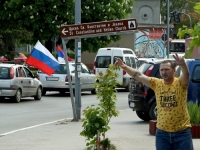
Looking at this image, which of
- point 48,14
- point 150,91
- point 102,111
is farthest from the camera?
point 48,14

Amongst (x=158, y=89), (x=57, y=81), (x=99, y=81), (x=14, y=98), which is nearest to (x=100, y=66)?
(x=57, y=81)

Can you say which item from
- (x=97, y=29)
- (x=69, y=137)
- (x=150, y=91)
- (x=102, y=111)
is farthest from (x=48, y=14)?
(x=102, y=111)

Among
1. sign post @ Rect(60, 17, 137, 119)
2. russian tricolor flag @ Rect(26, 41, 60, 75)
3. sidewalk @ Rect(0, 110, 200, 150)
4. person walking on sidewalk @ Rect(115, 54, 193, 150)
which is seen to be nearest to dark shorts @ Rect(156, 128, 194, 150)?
person walking on sidewalk @ Rect(115, 54, 193, 150)

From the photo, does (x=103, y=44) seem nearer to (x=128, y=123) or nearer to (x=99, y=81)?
(x=128, y=123)

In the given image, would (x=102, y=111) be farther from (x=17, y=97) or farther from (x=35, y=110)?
(x=17, y=97)

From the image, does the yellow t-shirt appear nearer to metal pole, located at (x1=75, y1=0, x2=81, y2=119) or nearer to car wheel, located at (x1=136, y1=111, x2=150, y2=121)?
car wheel, located at (x1=136, y1=111, x2=150, y2=121)

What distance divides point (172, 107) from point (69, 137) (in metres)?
7.40

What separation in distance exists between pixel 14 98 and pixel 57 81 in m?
3.81

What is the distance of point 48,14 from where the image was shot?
47.2 metres

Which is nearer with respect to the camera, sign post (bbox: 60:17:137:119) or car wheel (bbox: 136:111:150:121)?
sign post (bbox: 60:17:137:119)

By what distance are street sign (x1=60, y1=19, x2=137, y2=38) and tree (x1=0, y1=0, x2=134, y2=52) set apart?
28931mm

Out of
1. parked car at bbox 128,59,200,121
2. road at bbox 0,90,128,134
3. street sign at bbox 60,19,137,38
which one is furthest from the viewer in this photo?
road at bbox 0,90,128,134

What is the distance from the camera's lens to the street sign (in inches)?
672

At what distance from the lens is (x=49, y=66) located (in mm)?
19500
